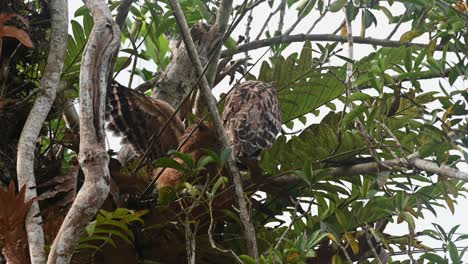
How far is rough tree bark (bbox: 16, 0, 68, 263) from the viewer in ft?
9.34

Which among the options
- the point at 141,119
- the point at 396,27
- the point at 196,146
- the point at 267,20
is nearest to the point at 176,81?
the point at 141,119

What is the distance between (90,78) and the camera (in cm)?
302

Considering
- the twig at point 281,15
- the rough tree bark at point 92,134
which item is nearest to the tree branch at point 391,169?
the rough tree bark at point 92,134

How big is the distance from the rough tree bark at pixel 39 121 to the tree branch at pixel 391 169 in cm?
93

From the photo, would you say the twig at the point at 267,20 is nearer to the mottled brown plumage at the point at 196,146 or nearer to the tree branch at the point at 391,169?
the mottled brown plumage at the point at 196,146

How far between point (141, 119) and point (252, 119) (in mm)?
518

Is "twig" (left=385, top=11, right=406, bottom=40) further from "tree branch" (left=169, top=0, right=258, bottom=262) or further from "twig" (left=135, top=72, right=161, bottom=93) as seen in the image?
"twig" (left=135, top=72, right=161, bottom=93)

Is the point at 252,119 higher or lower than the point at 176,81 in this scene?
lower

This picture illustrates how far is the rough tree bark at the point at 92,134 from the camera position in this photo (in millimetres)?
2650

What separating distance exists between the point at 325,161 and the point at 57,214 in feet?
3.50

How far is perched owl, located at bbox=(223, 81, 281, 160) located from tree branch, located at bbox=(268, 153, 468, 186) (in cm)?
38

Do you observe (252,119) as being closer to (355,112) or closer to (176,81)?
(176,81)

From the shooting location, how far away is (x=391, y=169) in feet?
9.82

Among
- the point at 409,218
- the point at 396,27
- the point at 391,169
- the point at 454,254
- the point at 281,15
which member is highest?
the point at 281,15
